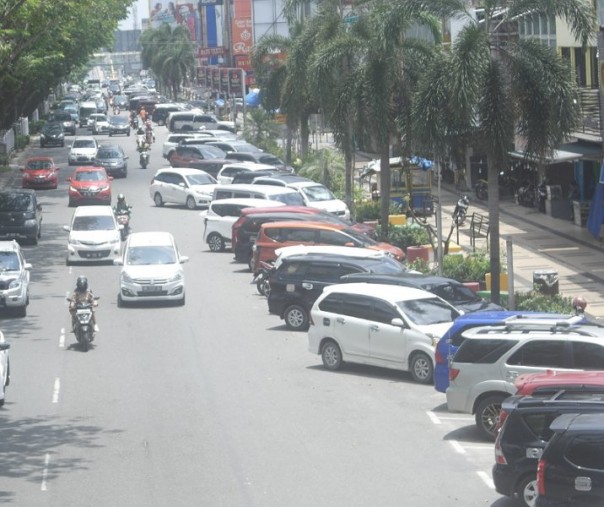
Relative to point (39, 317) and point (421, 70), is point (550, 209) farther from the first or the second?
point (39, 317)

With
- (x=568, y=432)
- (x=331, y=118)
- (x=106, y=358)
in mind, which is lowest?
(x=106, y=358)

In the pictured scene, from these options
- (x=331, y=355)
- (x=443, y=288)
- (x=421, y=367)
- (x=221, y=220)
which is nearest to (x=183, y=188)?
(x=221, y=220)

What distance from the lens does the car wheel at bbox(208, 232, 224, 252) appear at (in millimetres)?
39250

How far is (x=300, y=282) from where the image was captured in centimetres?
2773

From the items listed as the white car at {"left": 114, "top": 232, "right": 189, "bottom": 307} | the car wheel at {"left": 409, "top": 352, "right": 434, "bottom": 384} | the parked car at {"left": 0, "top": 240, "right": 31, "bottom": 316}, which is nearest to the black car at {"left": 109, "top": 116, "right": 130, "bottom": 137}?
the white car at {"left": 114, "top": 232, "right": 189, "bottom": 307}

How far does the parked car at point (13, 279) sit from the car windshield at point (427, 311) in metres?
9.86

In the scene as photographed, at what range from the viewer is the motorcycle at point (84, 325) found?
25234mm

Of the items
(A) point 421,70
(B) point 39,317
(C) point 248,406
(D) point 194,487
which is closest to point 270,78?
(A) point 421,70

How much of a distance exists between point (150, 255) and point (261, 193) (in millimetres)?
11138

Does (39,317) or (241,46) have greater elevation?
(241,46)

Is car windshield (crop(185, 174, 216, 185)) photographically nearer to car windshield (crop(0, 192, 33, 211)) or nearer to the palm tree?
car windshield (crop(0, 192, 33, 211))

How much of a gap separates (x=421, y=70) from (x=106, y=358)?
14196mm

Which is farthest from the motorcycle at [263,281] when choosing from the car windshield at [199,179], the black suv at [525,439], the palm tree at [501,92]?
the car windshield at [199,179]

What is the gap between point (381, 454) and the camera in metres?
17.2
